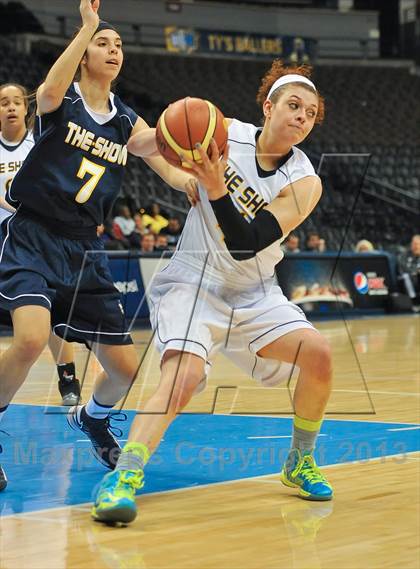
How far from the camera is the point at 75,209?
15.5ft

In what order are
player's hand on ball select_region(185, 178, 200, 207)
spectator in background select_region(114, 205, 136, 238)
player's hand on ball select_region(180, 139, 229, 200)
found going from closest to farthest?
player's hand on ball select_region(180, 139, 229, 200) < player's hand on ball select_region(185, 178, 200, 207) < spectator in background select_region(114, 205, 136, 238)

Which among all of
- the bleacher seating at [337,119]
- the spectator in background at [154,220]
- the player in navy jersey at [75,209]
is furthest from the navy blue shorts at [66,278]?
the bleacher seating at [337,119]

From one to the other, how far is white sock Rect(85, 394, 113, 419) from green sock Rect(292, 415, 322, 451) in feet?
3.14

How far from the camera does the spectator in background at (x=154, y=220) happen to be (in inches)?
668

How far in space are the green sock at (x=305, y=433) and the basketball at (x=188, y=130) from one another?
4.13 feet

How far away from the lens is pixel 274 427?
6348 mm

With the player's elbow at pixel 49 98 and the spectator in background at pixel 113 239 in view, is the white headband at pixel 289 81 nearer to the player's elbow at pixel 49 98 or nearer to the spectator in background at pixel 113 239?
the player's elbow at pixel 49 98

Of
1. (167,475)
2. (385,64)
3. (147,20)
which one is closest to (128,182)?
(147,20)

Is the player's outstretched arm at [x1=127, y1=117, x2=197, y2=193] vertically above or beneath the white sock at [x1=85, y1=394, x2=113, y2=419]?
above

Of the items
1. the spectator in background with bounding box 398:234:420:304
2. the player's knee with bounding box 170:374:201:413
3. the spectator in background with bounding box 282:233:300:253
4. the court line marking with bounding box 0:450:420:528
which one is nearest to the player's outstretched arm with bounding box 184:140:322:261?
the player's knee with bounding box 170:374:201:413

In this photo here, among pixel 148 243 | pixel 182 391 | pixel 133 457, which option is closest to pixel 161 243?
pixel 148 243

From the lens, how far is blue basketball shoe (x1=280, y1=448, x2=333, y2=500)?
4414 millimetres

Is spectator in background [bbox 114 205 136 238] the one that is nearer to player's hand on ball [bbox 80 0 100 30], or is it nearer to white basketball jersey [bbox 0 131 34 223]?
white basketball jersey [bbox 0 131 34 223]

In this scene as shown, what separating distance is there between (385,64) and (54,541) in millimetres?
28301
